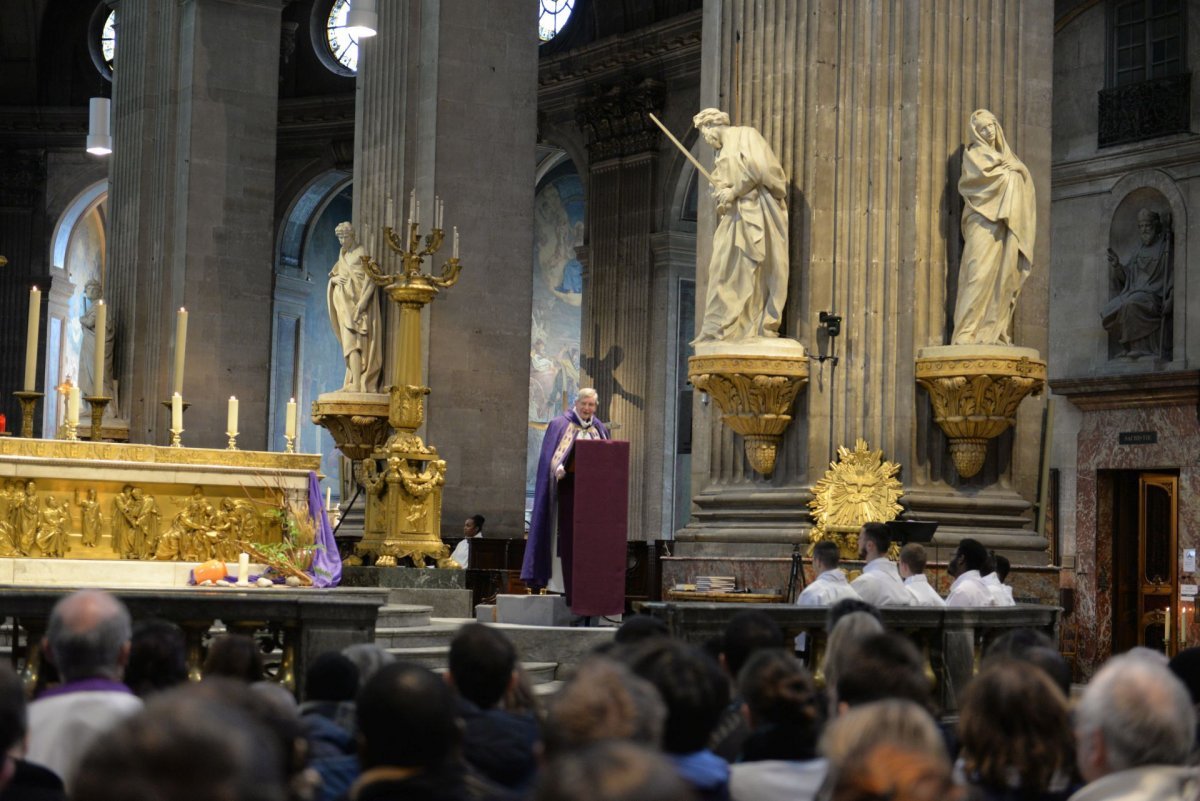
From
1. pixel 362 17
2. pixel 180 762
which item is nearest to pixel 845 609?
pixel 180 762

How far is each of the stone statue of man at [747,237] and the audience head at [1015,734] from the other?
8.29 m

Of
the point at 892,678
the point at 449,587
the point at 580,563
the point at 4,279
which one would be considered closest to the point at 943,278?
the point at 580,563

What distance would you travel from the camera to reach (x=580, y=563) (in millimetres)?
12000

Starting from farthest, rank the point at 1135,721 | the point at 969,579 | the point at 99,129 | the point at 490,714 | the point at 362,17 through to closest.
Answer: the point at 99,129 < the point at 362,17 < the point at 969,579 < the point at 490,714 < the point at 1135,721

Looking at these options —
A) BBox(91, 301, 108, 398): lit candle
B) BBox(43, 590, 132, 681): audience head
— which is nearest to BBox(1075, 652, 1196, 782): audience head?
BBox(43, 590, 132, 681): audience head

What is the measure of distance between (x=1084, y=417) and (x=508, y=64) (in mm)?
7469

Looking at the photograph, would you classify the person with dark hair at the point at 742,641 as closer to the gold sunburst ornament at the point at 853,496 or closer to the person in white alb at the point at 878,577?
the person in white alb at the point at 878,577

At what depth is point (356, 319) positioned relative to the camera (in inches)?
706

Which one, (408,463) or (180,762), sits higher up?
(408,463)

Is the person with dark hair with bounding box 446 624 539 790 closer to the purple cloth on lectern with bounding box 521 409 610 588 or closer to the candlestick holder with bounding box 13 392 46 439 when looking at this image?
the purple cloth on lectern with bounding box 521 409 610 588

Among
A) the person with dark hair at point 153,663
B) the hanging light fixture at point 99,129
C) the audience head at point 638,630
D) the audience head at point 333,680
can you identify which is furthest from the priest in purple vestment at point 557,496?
the hanging light fixture at point 99,129

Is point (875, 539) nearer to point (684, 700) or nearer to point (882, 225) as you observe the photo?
point (882, 225)

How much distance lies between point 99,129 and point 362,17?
7083mm

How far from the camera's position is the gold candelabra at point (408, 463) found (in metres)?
14.5
